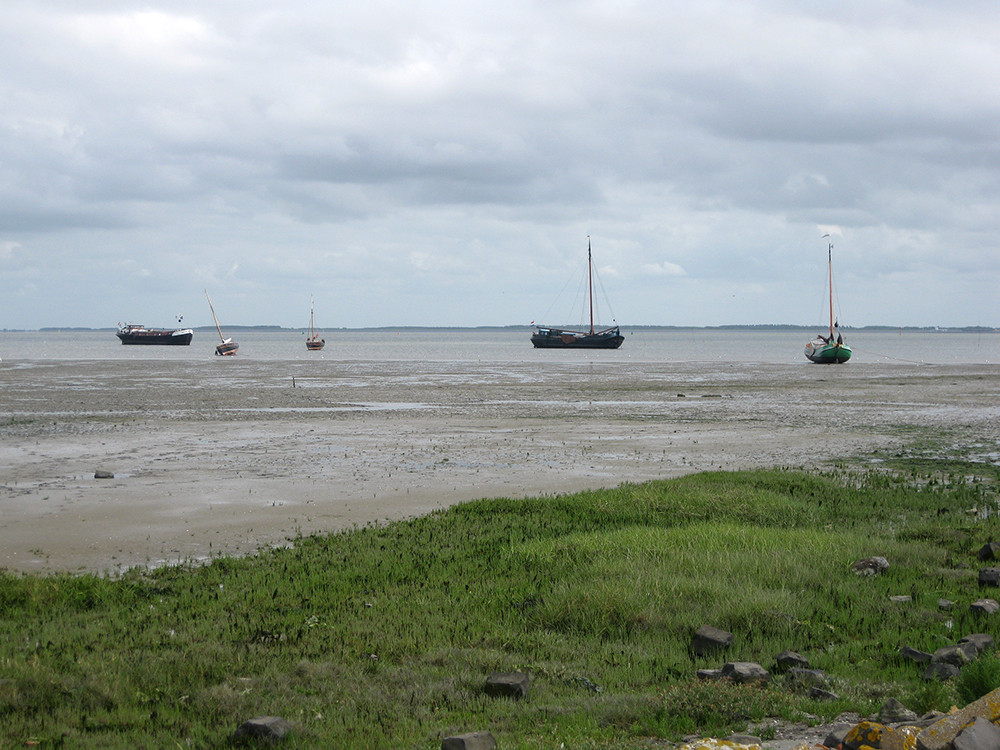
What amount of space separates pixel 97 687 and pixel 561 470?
48.5 feet

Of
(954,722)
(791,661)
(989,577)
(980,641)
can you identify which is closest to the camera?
(954,722)

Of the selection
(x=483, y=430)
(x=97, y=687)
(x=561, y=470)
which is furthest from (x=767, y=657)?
(x=483, y=430)

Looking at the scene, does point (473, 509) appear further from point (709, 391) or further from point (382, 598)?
point (709, 391)

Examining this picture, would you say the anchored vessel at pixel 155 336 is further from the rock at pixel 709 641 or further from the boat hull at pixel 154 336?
the rock at pixel 709 641

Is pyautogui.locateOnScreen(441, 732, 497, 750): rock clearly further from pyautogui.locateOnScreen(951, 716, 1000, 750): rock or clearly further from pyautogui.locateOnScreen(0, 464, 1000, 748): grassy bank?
pyautogui.locateOnScreen(951, 716, 1000, 750): rock

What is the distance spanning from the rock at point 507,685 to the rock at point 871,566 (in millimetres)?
5449

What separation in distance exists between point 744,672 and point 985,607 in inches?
142

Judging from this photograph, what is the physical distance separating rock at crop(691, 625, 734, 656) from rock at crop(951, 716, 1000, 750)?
3.25 meters

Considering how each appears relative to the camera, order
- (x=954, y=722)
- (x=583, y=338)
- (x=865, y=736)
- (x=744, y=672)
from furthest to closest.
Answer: (x=583, y=338) < (x=744, y=672) < (x=865, y=736) < (x=954, y=722)

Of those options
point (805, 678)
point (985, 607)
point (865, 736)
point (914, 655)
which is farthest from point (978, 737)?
point (985, 607)

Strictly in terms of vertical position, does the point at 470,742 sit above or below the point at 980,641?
above

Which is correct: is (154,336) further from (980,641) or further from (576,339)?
(980,641)

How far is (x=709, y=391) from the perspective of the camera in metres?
49.0

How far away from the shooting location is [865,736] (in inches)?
232
